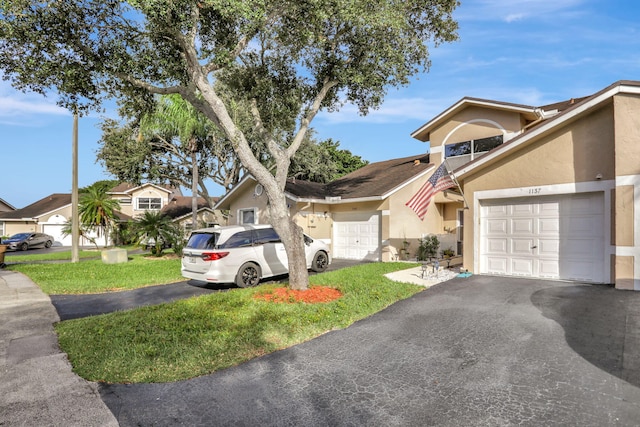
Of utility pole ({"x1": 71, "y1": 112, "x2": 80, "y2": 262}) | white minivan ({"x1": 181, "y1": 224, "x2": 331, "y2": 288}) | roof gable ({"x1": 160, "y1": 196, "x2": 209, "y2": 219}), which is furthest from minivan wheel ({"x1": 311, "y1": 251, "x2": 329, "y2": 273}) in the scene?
roof gable ({"x1": 160, "y1": 196, "x2": 209, "y2": 219})

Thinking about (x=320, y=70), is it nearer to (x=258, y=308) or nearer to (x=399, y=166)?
(x=258, y=308)

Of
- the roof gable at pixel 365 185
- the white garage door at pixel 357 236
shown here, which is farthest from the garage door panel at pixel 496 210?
the white garage door at pixel 357 236

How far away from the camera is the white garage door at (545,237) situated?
892 centimetres

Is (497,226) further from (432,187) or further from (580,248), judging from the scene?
(432,187)

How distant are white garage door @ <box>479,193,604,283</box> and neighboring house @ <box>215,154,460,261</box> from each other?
537cm

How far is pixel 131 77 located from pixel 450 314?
963 cm

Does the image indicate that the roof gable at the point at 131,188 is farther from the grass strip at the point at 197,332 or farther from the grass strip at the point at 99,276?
the grass strip at the point at 197,332

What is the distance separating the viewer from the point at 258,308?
7.32 m

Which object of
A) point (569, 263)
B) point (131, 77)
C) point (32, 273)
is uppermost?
point (131, 77)

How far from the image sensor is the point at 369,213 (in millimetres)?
17016

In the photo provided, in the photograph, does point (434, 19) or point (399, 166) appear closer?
point (434, 19)

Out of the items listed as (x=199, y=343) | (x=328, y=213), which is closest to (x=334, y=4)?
(x=199, y=343)

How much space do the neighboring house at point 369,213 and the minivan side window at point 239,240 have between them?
6.76 meters

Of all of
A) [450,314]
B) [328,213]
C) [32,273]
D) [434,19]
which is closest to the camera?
[450,314]
